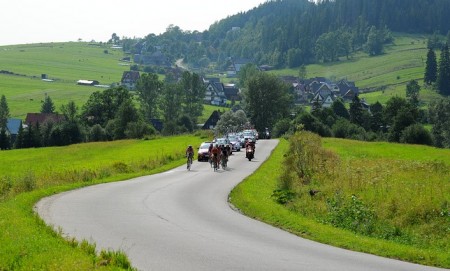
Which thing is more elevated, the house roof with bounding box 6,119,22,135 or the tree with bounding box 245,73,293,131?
the tree with bounding box 245,73,293,131

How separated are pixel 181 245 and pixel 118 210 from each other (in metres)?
6.45

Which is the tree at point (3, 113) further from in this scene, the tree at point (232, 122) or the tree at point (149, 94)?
the tree at point (232, 122)

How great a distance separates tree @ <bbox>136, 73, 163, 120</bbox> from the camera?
5600 inches

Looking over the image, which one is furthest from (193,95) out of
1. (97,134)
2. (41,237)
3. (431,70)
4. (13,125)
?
(41,237)

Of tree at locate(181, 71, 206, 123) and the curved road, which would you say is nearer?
the curved road

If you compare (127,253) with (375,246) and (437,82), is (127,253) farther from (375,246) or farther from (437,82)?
(437,82)

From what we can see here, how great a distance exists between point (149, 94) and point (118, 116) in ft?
124

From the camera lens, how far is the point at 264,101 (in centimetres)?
12281

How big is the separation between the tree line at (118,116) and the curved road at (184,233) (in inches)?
2828

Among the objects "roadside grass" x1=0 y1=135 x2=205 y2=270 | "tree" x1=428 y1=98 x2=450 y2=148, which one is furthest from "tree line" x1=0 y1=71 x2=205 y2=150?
"roadside grass" x1=0 y1=135 x2=205 y2=270

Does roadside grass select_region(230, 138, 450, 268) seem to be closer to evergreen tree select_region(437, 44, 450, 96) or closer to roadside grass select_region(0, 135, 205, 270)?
roadside grass select_region(0, 135, 205, 270)

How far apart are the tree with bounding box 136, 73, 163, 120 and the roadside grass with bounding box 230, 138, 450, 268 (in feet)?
377

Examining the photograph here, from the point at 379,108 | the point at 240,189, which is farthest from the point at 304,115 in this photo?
the point at 240,189

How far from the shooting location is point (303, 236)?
16.8 metres
